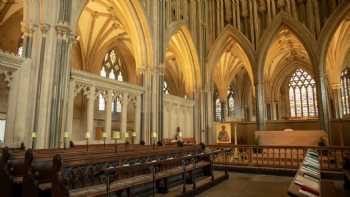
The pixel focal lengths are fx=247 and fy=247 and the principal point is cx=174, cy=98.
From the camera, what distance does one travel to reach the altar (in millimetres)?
12453

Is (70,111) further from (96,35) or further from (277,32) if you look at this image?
(277,32)

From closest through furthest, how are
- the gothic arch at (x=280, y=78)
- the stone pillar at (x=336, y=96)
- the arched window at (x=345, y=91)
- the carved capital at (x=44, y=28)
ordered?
the carved capital at (x=44, y=28) < the stone pillar at (x=336, y=96) < the arched window at (x=345, y=91) < the gothic arch at (x=280, y=78)

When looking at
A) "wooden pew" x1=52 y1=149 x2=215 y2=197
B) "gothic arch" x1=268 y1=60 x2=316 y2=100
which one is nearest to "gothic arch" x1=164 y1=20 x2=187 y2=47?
"wooden pew" x1=52 y1=149 x2=215 y2=197

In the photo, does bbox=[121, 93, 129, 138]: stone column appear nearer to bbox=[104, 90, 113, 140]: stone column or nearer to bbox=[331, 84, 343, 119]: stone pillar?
bbox=[104, 90, 113, 140]: stone column

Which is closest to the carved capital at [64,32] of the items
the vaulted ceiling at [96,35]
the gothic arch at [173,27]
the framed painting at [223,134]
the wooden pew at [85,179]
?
the wooden pew at [85,179]

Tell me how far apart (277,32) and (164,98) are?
9.09m

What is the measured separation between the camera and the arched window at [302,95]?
2555cm

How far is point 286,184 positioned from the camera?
6.70m

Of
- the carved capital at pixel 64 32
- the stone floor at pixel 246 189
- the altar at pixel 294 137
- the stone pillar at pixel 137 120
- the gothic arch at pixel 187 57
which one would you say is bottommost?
the stone floor at pixel 246 189

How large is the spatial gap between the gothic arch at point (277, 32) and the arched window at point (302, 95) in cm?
1153

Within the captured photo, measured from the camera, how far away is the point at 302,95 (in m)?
26.4

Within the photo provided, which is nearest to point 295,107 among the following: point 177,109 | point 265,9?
point 265,9

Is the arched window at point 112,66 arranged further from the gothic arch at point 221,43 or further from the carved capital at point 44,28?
the carved capital at point 44,28

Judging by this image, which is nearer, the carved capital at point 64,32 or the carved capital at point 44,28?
the carved capital at point 44,28
